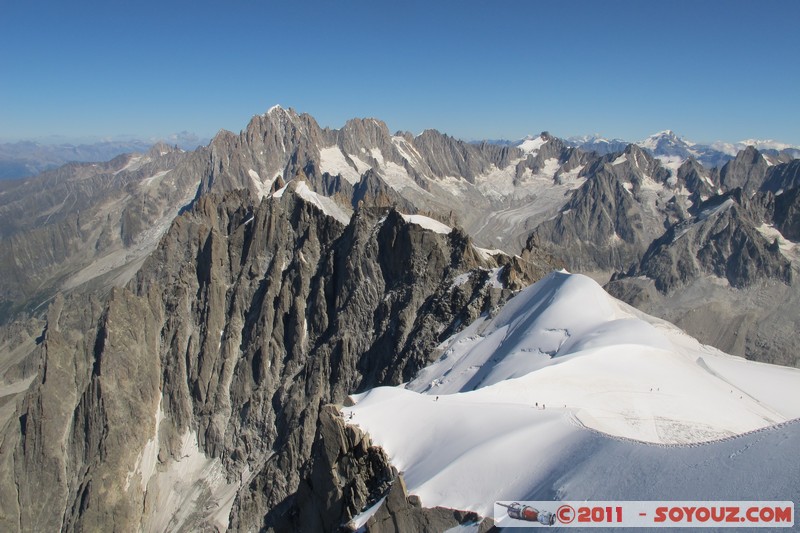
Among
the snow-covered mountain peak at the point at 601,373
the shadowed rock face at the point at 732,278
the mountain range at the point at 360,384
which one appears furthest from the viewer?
the shadowed rock face at the point at 732,278

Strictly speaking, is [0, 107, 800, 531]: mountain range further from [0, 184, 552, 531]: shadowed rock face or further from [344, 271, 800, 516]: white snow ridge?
[0, 184, 552, 531]: shadowed rock face

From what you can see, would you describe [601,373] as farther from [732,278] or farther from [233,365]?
[732,278]

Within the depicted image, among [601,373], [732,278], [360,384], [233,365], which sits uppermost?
[601,373]

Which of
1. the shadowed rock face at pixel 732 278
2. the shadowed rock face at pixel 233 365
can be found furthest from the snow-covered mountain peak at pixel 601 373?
the shadowed rock face at pixel 732 278

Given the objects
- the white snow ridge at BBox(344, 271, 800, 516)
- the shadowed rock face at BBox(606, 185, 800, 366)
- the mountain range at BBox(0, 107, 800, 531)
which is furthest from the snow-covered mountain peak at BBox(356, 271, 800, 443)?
the shadowed rock face at BBox(606, 185, 800, 366)

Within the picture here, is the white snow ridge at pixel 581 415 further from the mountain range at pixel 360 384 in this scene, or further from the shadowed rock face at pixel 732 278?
the shadowed rock face at pixel 732 278

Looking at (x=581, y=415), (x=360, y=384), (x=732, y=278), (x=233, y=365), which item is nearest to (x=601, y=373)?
(x=581, y=415)

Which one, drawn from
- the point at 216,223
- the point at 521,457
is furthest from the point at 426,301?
the point at 216,223
